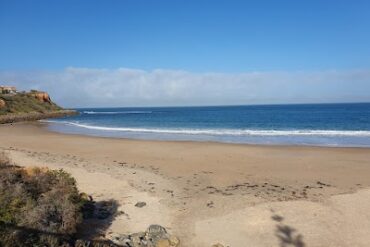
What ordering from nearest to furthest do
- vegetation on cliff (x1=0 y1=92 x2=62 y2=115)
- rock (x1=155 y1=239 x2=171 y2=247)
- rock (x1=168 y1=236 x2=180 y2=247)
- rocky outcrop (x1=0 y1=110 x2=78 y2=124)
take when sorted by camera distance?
rock (x1=155 y1=239 x2=171 y2=247) → rock (x1=168 y1=236 x2=180 y2=247) → rocky outcrop (x1=0 y1=110 x2=78 y2=124) → vegetation on cliff (x1=0 y1=92 x2=62 y2=115)

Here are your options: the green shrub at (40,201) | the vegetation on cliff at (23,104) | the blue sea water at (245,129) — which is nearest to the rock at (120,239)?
the green shrub at (40,201)

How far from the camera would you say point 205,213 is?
9.73 m

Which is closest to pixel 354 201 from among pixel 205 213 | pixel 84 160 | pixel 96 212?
pixel 205 213

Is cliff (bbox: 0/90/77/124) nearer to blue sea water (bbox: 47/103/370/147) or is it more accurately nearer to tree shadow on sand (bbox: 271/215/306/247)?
blue sea water (bbox: 47/103/370/147)

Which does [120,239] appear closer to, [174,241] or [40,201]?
[174,241]

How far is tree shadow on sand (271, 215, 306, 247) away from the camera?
308 inches

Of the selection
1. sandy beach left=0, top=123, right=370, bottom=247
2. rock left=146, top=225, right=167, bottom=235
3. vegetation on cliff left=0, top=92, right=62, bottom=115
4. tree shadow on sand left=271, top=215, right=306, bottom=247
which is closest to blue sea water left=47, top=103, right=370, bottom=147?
sandy beach left=0, top=123, right=370, bottom=247

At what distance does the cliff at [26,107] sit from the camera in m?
59.3

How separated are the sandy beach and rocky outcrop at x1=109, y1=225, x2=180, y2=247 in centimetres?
31

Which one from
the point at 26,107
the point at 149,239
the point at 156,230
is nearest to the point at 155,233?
the point at 156,230

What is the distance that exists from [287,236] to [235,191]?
3.78 m

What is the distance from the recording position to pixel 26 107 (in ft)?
244

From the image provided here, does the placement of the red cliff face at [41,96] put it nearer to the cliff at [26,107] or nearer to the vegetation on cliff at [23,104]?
the cliff at [26,107]

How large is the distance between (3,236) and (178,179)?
8.59m
